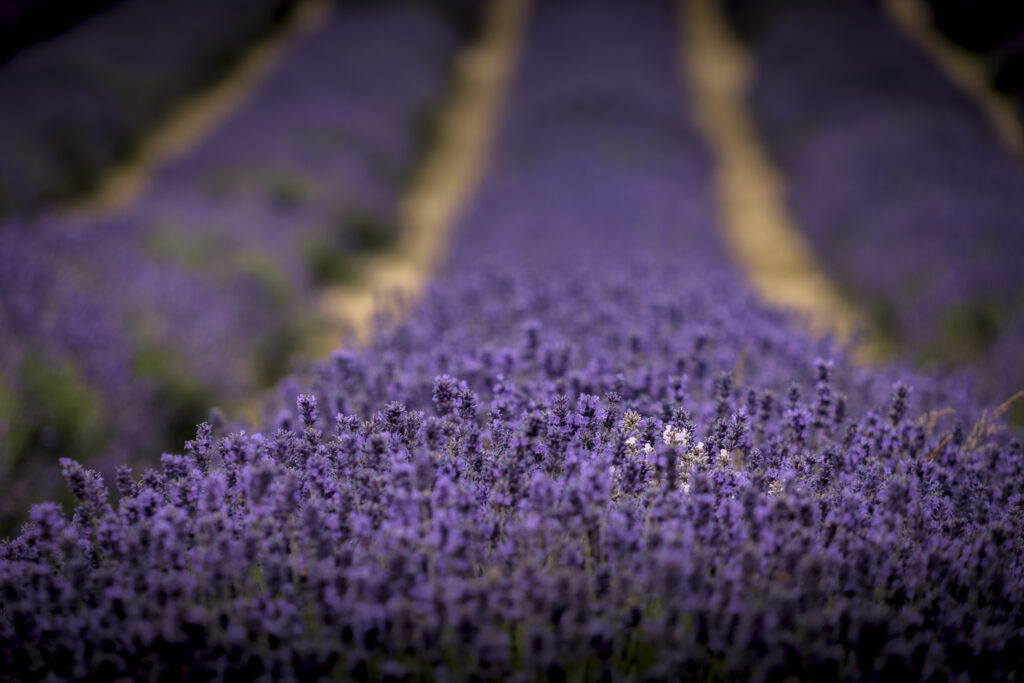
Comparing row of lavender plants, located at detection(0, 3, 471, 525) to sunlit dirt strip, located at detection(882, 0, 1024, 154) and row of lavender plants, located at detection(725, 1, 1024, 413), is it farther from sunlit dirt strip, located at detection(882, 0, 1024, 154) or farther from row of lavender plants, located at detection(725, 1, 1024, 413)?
sunlit dirt strip, located at detection(882, 0, 1024, 154)

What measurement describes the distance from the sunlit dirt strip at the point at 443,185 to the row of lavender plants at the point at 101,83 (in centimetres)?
399

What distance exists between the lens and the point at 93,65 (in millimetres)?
13156

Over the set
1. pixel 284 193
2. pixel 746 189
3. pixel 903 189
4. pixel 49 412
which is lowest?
pixel 49 412

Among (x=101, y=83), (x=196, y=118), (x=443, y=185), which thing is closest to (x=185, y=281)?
(x=443, y=185)

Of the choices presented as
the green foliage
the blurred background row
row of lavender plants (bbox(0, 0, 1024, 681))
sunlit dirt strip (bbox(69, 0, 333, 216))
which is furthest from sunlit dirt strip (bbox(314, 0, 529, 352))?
sunlit dirt strip (bbox(69, 0, 333, 216))

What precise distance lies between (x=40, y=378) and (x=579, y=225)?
5515 mm

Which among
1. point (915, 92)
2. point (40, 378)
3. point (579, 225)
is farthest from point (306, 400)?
point (915, 92)

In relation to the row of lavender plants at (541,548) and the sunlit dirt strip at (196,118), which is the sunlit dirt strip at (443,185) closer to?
the row of lavender plants at (541,548)

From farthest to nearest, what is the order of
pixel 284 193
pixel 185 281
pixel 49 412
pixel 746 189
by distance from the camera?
pixel 746 189, pixel 284 193, pixel 185 281, pixel 49 412

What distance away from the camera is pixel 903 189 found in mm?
8234

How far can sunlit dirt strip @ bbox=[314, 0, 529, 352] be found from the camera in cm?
629

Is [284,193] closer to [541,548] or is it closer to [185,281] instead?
[185,281]

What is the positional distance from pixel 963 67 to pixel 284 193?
1074 cm

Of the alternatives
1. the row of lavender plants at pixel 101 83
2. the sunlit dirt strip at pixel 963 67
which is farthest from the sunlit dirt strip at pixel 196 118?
the sunlit dirt strip at pixel 963 67
